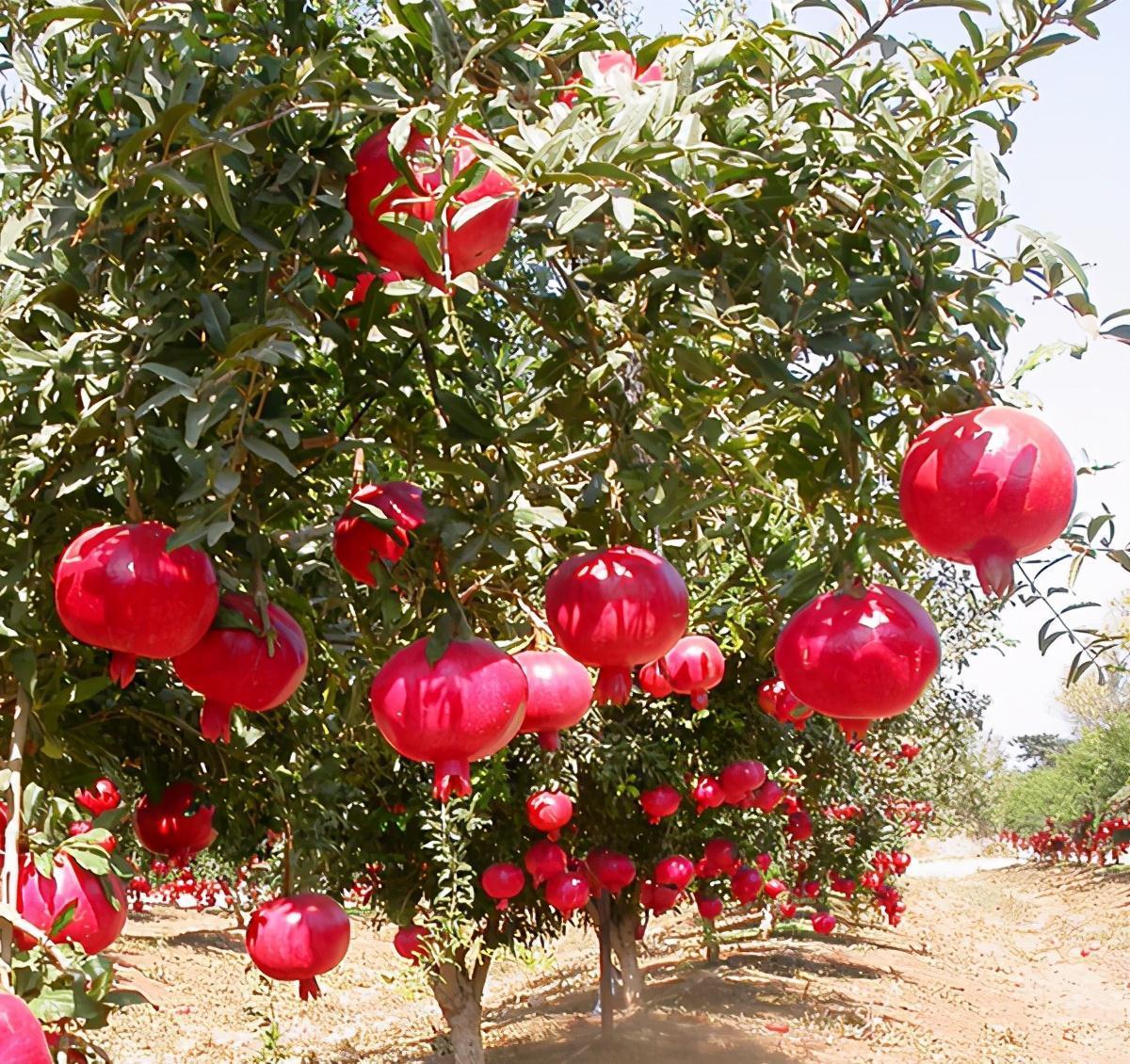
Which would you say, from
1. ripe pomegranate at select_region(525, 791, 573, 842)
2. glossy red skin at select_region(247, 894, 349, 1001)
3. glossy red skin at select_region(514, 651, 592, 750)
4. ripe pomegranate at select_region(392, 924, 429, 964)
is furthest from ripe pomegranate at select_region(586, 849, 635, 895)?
glossy red skin at select_region(514, 651, 592, 750)

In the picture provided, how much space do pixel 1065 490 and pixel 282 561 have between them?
3.53ft

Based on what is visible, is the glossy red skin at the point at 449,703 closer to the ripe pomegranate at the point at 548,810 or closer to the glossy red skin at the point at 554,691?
the glossy red skin at the point at 554,691

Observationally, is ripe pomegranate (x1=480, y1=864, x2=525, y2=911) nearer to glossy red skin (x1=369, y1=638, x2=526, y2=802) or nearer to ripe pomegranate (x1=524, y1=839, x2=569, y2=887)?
ripe pomegranate (x1=524, y1=839, x2=569, y2=887)

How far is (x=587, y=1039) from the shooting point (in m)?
8.39

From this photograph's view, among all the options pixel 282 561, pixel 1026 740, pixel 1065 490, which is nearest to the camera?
pixel 1065 490

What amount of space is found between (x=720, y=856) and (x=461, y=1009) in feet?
5.60

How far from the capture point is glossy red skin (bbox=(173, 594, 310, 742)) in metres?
1.33

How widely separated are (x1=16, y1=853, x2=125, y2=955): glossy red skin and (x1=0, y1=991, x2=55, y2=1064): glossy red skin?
33cm

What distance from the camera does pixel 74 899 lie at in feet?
4.10

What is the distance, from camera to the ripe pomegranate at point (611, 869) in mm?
6094

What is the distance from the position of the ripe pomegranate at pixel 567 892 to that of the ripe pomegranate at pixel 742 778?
0.88 m

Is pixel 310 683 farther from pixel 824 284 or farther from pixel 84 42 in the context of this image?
pixel 824 284

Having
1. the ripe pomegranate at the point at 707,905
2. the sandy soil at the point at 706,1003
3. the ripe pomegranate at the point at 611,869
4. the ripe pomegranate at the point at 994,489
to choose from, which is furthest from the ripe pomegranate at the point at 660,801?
the ripe pomegranate at the point at 994,489

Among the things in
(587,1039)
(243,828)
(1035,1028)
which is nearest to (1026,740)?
(1035,1028)
